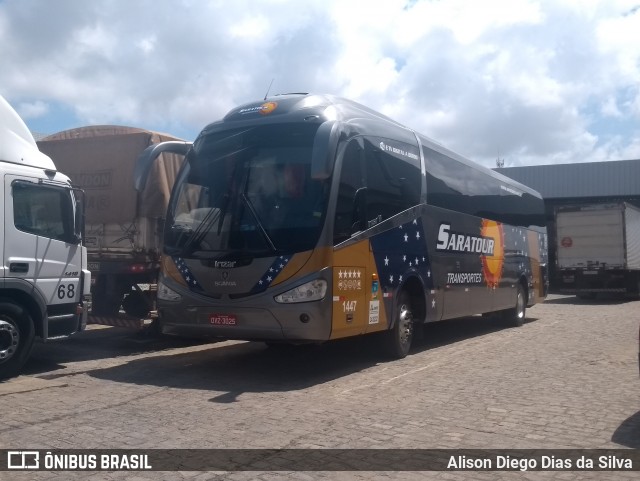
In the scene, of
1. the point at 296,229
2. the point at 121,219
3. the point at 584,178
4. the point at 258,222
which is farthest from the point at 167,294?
the point at 584,178

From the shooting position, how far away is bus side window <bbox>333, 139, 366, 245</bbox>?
9141 millimetres

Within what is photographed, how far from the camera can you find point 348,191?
9359mm

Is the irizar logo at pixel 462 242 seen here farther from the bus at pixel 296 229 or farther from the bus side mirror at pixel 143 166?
the bus side mirror at pixel 143 166

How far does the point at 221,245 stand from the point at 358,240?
6.09 feet

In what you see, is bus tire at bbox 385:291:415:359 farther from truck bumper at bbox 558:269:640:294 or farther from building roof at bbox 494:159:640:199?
building roof at bbox 494:159:640:199

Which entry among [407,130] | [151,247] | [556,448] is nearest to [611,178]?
[407,130]

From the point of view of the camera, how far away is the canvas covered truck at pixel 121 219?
1181 cm

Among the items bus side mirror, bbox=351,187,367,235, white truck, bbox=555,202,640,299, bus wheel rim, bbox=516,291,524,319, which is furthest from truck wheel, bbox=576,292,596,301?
bus side mirror, bbox=351,187,367,235

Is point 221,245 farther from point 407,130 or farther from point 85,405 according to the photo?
point 407,130

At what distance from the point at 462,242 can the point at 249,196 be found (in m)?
5.84

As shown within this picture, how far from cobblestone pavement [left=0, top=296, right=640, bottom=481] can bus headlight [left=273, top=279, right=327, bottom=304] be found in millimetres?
1140

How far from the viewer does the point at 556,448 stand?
6.23m

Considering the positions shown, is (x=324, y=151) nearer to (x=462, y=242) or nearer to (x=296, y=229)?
(x=296, y=229)

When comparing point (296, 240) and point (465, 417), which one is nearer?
point (465, 417)
